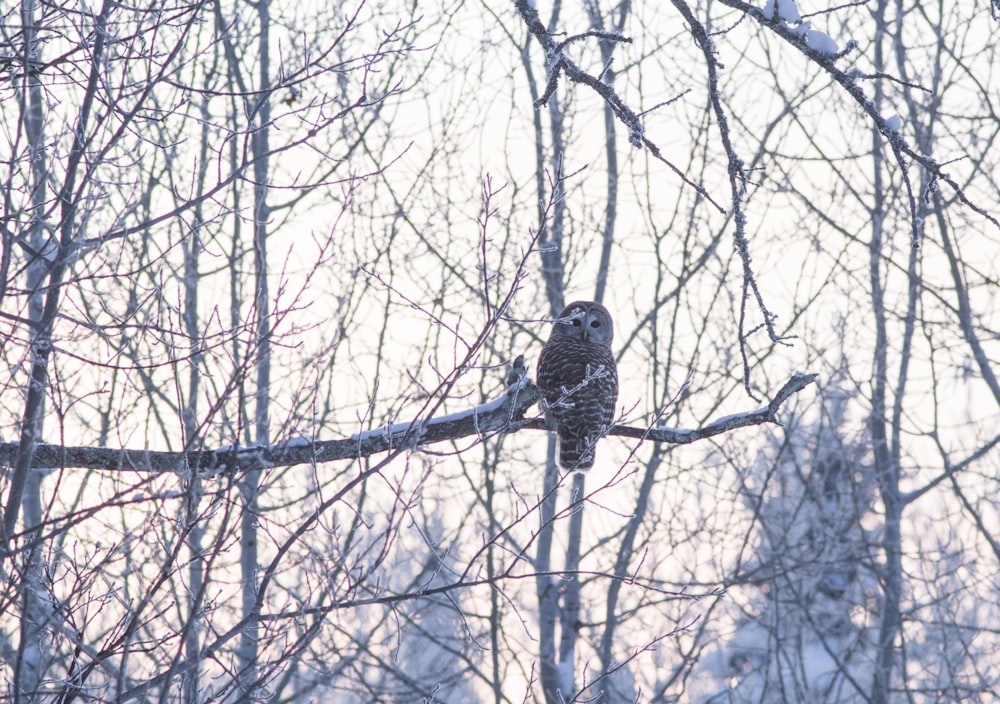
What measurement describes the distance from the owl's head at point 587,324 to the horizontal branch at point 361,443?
2.68 metres

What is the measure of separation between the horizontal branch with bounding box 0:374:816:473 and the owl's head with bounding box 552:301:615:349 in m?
2.68

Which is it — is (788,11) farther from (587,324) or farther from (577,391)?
(587,324)

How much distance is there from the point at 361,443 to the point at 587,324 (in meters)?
3.65

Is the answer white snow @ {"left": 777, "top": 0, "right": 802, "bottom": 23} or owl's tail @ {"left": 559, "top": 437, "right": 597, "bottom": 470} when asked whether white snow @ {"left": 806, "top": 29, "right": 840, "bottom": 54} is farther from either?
owl's tail @ {"left": 559, "top": 437, "right": 597, "bottom": 470}

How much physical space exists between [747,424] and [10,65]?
2.92m

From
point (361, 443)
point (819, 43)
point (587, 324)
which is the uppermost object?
point (587, 324)

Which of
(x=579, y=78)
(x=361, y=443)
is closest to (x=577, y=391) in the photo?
(x=361, y=443)

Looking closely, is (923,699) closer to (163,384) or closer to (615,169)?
(615,169)

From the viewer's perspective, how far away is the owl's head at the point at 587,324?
727 centimetres

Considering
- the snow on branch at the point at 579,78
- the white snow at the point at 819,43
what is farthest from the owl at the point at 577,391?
the white snow at the point at 819,43

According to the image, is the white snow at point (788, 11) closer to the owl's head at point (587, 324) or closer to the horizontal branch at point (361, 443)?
the horizontal branch at point (361, 443)

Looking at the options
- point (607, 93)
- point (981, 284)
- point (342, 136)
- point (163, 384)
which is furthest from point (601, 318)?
point (981, 284)

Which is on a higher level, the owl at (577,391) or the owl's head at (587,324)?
the owl's head at (587,324)

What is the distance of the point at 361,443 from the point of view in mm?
3854
